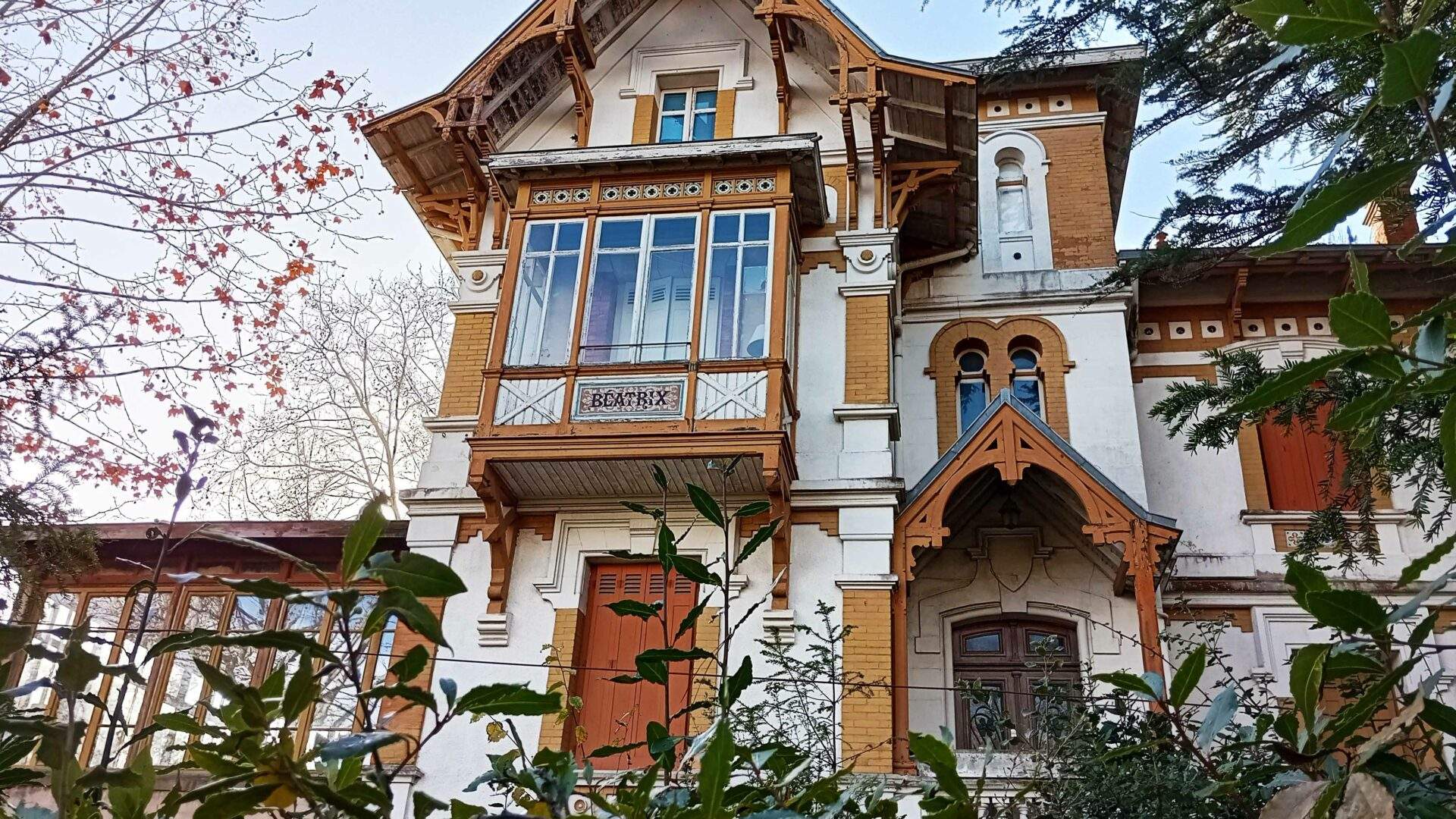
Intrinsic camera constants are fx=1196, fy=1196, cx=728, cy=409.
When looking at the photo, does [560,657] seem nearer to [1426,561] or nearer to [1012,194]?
[1012,194]

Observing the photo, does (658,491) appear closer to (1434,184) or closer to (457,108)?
(457,108)

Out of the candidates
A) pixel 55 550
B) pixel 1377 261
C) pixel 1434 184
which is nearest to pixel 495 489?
pixel 55 550

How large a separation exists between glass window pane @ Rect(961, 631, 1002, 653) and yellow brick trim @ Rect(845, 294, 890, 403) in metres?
2.62

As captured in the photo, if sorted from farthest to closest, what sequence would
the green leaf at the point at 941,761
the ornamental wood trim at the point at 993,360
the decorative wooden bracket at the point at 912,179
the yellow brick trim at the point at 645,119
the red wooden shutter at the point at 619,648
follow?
the yellow brick trim at the point at 645,119
the ornamental wood trim at the point at 993,360
the decorative wooden bracket at the point at 912,179
the red wooden shutter at the point at 619,648
the green leaf at the point at 941,761

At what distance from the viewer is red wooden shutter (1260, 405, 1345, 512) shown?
520 inches

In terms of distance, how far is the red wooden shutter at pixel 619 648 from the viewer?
36.0 ft

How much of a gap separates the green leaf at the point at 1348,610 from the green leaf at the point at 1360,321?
0.37 metres

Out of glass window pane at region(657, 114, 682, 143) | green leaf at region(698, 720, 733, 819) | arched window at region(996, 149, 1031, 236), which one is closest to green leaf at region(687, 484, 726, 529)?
green leaf at region(698, 720, 733, 819)

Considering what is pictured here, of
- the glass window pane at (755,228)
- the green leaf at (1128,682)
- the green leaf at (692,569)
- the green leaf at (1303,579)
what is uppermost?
the glass window pane at (755,228)

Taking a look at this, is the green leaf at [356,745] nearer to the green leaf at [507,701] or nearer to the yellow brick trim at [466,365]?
the green leaf at [507,701]

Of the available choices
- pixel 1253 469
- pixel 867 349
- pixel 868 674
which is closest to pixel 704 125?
pixel 867 349

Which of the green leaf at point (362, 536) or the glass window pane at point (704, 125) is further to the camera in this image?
the glass window pane at point (704, 125)

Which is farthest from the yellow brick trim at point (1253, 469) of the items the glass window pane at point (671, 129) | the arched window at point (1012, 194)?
the glass window pane at point (671, 129)

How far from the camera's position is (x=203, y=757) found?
203 centimetres
